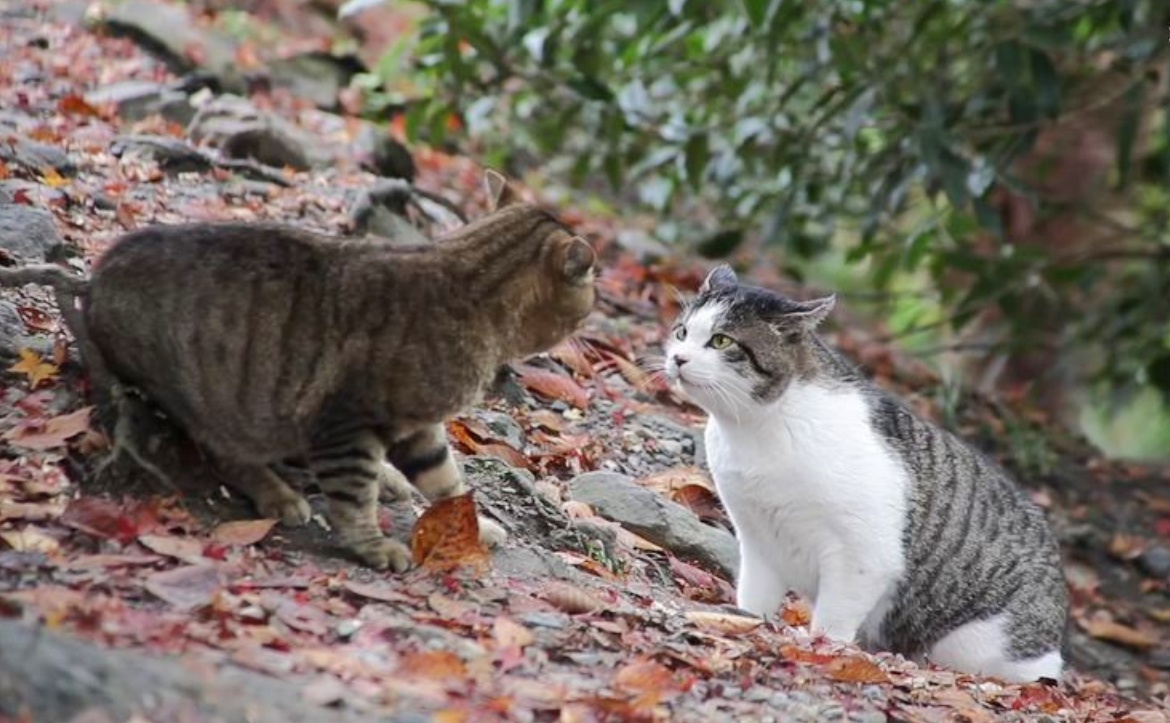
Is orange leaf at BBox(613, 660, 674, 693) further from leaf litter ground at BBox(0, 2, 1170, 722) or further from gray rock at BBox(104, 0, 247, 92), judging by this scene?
gray rock at BBox(104, 0, 247, 92)

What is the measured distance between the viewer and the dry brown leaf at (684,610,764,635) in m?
5.13

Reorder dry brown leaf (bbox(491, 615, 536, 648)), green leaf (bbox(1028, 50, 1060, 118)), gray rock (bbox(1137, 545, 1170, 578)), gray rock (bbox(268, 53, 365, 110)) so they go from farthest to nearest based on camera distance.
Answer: gray rock (bbox(268, 53, 365, 110)), gray rock (bbox(1137, 545, 1170, 578)), green leaf (bbox(1028, 50, 1060, 118)), dry brown leaf (bbox(491, 615, 536, 648))

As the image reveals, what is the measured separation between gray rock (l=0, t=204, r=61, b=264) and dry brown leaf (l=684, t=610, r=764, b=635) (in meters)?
2.63

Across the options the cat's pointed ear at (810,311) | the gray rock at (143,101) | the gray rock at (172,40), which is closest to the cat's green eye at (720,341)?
the cat's pointed ear at (810,311)

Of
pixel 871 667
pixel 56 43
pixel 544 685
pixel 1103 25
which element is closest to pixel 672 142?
pixel 1103 25

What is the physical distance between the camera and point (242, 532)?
15.4 feet

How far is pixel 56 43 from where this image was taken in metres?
10.2

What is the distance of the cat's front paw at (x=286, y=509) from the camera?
4.94m

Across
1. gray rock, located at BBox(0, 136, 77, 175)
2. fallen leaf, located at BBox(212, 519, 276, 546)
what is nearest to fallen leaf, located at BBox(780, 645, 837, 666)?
fallen leaf, located at BBox(212, 519, 276, 546)

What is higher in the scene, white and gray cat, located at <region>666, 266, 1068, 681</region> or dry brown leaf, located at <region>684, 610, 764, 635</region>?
white and gray cat, located at <region>666, 266, 1068, 681</region>

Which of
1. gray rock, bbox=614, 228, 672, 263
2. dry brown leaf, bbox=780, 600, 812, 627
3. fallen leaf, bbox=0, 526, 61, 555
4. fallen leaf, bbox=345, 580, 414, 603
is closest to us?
fallen leaf, bbox=0, 526, 61, 555

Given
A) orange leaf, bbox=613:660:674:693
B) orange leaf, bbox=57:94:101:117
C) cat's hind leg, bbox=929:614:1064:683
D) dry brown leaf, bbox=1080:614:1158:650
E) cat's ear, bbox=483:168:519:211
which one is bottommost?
orange leaf, bbox=613:660:674:693

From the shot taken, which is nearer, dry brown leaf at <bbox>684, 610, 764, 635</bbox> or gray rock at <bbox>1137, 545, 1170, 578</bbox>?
dry brown leaf at <bbox>684, 610, 764, 635</bbox>

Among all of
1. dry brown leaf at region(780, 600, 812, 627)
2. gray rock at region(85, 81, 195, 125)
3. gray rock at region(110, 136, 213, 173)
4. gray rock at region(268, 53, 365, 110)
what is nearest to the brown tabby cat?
dry brown leaf at region(780, 600, 812, 627)
